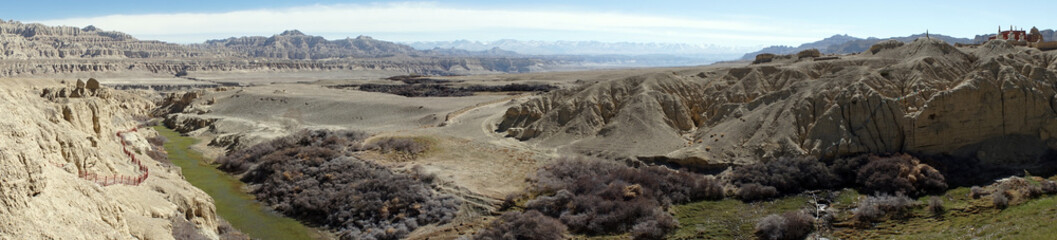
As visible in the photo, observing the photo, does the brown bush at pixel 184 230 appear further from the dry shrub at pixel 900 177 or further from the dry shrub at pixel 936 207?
the dry shrub at pixel 936 207

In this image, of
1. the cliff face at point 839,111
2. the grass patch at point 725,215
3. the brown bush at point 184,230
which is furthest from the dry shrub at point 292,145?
the grass patch at point 725,215

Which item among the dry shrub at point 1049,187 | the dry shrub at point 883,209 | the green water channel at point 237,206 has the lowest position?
the green water channel at point 237,206

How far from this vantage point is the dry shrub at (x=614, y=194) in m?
20.8

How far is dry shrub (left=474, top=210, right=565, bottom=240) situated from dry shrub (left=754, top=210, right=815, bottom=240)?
6042 mm

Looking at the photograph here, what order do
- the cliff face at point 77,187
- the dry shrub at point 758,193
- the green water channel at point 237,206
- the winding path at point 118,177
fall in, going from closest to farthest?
the cliff face at point 77,187 < the winding path at point 118,177 < the dry shrub at point 758,193 < the green water channel at point 237,206

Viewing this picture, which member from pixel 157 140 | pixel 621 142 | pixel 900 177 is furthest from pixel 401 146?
pixel 900 177

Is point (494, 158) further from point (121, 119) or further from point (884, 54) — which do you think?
point (121, 119)

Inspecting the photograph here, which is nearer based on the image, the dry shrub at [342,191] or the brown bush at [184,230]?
the brown bush at [184,230]

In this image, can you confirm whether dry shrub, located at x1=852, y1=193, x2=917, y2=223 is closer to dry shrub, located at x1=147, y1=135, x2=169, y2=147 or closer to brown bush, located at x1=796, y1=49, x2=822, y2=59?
brown bush, located at x1=796, y1=49, x2=822, y2=59

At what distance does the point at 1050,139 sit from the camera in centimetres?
2423

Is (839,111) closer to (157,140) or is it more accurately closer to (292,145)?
(292,145)

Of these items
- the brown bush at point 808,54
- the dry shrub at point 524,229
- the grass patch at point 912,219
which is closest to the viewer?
the grass patch at point 912,219

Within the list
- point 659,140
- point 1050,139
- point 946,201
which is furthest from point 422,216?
point 1050,139

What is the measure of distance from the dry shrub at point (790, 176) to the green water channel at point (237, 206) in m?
15.7
